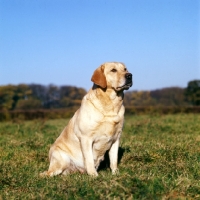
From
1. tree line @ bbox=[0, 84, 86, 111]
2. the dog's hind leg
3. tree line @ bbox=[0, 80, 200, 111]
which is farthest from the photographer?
tree line @ bbox=[0, 84, 86, 111]

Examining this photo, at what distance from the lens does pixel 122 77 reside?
20.5 feet

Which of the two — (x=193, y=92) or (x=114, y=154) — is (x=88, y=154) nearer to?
(x=114, y=154)

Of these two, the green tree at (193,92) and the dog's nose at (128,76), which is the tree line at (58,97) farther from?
the dog's nose at (128,76)

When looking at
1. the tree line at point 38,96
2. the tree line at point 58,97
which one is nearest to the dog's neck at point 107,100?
the tree line at point 58,97

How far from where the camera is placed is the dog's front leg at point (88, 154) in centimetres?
623

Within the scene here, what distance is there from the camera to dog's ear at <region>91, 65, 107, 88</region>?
622 centimetres

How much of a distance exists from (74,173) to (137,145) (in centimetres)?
227

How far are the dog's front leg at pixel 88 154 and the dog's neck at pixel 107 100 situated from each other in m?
0.53

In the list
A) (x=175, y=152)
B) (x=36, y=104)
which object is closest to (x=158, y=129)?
(x=175, y=152)

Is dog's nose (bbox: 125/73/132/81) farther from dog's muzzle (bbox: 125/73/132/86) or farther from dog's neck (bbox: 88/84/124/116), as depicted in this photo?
dog's neck (bbox: 88/84/124/116)

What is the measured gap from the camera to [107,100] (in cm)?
626


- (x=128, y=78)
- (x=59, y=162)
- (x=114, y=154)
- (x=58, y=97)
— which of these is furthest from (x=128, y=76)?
(x=58, y=97)

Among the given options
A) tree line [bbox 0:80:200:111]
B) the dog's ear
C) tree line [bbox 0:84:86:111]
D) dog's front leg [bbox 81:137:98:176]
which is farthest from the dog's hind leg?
tree line [bbox 0:84:86:111]

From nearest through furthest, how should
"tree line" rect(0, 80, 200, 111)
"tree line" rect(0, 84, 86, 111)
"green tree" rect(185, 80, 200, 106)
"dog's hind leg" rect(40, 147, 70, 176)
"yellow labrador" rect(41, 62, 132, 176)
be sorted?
"yellow labrador" rect(41, 62, 132, 176)
"dog's hind leg" rect(40, 147, 70, 176)
"green tree" rect(185, 80, 200, 106)
"tree line" rect(0, 80, 200, 111)
"tree line" rect(0, 84, 86, 111)
